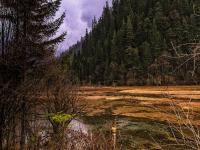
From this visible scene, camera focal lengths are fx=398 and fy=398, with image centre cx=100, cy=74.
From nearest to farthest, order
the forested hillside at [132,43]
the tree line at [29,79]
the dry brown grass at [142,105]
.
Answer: the tree line at [29,79]
the dry brown grass at [142,105]
the forested hillside at [132,43]

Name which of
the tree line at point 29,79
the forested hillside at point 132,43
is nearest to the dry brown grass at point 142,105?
the tree line at point 29,79

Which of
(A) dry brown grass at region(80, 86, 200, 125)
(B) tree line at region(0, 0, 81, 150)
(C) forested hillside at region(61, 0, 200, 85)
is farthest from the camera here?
(C) forested hillside at region(61, 0, 200, 85)

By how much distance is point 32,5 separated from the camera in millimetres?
17500

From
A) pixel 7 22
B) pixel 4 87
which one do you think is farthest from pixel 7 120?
pixel 7 22

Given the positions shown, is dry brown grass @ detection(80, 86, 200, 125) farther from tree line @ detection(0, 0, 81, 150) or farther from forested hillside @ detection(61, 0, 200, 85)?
forested hillside @ detection(61, 0, 200, 85)

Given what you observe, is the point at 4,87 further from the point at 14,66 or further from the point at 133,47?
the point at 133,47

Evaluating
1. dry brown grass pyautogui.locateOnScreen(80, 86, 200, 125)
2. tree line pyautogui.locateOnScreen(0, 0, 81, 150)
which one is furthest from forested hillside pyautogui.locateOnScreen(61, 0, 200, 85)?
tree line pyautogui.locateOnScreen(0, 0, 81, 150)

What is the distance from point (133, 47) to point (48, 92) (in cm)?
12881

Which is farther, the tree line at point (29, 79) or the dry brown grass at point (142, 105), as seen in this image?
the dry brown grass at point (142, 105)

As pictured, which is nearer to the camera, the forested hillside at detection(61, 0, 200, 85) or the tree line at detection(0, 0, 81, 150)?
the tree line at detection(0, 0, 81, 150)

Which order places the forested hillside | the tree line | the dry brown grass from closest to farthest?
the tree line
the dry brown grass
the forested hillside

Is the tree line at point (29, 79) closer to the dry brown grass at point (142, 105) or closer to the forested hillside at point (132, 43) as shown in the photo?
the dry brown grass at point (142, 105)

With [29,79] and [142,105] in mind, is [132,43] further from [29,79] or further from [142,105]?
[29,79]

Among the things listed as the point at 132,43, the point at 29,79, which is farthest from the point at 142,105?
the point at 132,43
